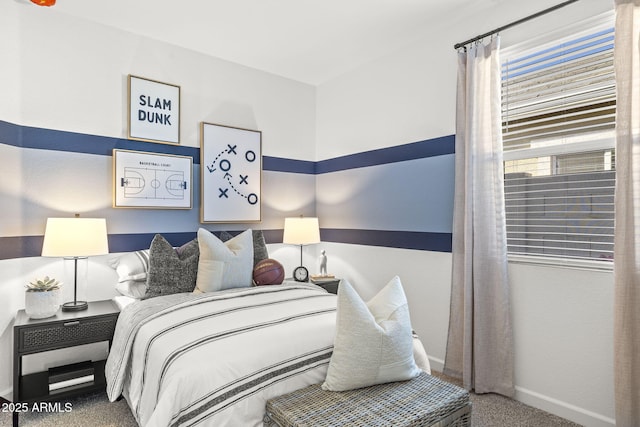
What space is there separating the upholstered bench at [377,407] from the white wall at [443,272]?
1.01 m

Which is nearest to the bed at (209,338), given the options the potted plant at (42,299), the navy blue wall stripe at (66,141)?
the potted plant at (42,299)

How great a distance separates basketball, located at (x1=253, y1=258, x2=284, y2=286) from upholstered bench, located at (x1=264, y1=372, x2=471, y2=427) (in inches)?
52.0

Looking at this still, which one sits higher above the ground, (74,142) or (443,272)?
(74,142)

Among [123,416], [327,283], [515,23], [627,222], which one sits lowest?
[123,416]

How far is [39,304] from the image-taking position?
2318mm

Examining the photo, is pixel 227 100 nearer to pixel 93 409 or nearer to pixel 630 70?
pixel 93 409

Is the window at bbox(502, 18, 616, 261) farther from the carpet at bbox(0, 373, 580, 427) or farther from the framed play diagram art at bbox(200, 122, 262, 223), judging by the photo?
the framed play diagram art at bbox(200, 122, 262, 223)

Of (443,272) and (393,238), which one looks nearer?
(443,272)

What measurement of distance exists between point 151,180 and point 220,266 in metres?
1.05

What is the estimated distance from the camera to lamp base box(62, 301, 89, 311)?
2496 millimetres

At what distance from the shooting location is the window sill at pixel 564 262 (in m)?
2.14

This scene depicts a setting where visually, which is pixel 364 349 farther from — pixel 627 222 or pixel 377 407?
pixel 627 222

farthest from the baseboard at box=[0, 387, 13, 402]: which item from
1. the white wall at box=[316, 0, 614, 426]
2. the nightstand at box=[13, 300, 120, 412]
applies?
the white wall at box=[316, 0, 614, 426]

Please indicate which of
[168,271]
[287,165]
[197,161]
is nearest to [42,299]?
[168,271]
